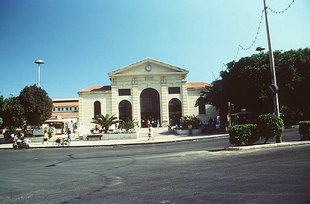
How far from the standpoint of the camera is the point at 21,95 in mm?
26656

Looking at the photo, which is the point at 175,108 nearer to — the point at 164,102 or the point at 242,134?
the point at 164,102

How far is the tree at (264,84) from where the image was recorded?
971 inches

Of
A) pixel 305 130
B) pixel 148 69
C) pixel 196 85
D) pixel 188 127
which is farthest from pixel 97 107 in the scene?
pixel 305 130

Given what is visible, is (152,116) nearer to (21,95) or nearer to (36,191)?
(21,95)

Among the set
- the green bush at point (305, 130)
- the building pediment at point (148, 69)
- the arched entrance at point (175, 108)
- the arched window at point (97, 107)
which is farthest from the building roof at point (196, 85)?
the green bush at point (305, 130)

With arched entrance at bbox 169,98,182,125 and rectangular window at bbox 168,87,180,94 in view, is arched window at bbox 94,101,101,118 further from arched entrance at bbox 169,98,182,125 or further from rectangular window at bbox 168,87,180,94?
rectangular window at bbox 168,87,180,94

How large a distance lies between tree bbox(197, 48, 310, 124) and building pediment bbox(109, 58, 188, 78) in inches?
450

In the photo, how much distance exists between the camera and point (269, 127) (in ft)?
34.0

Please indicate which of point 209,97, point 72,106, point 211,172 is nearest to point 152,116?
point 209,97

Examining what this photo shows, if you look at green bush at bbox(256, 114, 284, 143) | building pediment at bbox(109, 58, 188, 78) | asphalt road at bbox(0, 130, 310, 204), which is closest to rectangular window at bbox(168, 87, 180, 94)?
building pediment at bbox(109, 58, 188, 78)

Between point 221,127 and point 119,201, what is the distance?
23.4m

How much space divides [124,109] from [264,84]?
23617mm

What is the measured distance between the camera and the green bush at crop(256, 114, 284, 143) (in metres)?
10.4

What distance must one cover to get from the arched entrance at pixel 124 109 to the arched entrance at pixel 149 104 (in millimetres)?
2303
